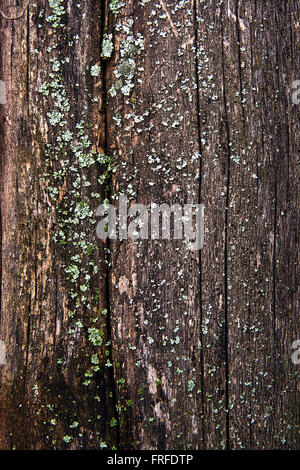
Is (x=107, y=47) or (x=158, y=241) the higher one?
(x=107, y=47)

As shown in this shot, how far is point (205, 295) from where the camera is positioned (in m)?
1.69

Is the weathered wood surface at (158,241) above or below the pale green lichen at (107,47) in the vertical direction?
below

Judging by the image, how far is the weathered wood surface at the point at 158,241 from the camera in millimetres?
1681

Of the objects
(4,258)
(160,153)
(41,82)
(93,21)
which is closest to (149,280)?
(160,153)

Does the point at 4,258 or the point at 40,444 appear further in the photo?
the point at 4,258

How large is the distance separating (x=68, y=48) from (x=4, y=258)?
3.37 feet

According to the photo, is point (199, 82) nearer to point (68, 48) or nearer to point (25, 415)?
point (68, 48)

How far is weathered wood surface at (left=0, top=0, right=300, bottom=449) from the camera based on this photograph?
1.68 meters

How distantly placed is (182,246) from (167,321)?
0.35 metres

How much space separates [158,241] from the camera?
169 cm

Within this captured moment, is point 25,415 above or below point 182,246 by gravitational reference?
below

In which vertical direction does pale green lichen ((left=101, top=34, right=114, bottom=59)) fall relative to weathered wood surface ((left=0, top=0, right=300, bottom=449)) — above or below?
above

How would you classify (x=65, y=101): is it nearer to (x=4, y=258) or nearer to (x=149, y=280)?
(x=4, y=258)

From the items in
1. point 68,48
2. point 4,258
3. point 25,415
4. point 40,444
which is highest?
point 68,48
